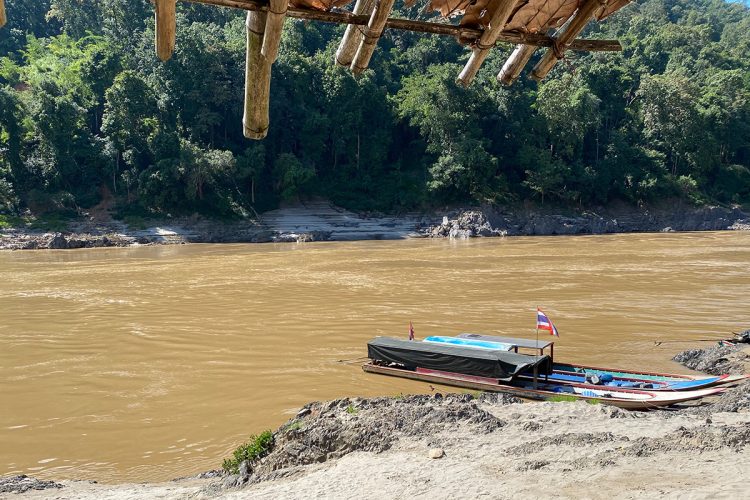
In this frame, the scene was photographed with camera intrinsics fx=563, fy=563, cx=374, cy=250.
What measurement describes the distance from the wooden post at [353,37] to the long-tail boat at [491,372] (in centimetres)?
573

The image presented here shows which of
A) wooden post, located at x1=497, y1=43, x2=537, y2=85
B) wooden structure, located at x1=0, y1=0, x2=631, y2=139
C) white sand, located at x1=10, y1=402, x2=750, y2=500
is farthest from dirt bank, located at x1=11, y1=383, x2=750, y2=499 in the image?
wooden post, located at x1=497, y1=43, x2=537, y2=85

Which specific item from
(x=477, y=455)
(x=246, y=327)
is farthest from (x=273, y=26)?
(x=246, y=327)

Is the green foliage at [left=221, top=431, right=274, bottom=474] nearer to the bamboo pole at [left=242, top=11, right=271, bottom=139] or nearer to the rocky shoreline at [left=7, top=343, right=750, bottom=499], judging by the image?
the rocky shoreline at [left=7, top=343, right=750, bottom=499]

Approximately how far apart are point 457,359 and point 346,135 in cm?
4047

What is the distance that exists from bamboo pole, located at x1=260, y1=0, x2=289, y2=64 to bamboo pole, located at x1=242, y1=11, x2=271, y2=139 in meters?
0.12

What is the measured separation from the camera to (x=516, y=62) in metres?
4.75

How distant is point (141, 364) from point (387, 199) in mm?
36600

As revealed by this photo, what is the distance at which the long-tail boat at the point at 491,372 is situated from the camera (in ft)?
25.3

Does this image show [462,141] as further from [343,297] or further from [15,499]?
[15,499]

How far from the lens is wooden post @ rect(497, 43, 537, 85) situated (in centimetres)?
455

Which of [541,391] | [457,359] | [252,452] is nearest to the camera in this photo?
[252,452]

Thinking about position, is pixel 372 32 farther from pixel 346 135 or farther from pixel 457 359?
pixel 346 135

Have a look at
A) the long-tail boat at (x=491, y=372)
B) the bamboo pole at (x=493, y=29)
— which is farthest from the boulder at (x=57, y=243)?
the bamboo pole at (x=493, y=29)

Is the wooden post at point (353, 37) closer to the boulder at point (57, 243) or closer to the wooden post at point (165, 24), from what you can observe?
the wooden post at point (165, 24)
